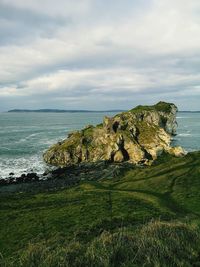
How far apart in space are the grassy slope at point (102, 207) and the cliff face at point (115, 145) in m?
32.7

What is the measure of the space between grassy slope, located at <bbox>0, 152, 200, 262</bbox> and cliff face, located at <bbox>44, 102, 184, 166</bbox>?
32750 millimetres

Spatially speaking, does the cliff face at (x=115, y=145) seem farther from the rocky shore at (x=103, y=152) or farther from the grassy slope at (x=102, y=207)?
the grassy slope at (x=102, y=207)

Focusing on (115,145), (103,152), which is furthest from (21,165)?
(115,145)

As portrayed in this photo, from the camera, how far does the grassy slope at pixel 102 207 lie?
3809 cm

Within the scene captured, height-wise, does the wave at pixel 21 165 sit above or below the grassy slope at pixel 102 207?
A: below

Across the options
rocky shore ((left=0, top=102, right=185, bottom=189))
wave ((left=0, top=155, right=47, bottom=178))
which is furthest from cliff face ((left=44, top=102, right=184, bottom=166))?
wave ((left=0, top=155, right=47, bottom=178))

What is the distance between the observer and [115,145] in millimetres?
Result: 104625

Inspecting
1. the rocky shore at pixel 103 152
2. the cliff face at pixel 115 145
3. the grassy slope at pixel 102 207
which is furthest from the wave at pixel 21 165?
Answer: the grassy slope at pixel 102 207

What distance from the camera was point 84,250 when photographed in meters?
20.4

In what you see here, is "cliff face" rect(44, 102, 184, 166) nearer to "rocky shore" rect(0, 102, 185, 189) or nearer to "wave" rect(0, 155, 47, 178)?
"rocky shore" rect(0, 102, 185, 189)

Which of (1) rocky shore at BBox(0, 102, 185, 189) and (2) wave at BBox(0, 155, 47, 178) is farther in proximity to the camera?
(2) wave at BBox(0, 155, 47, 178)

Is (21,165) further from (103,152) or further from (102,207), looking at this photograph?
(102,207)

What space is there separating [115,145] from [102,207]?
58336 mm

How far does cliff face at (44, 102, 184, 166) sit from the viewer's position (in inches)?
4048
